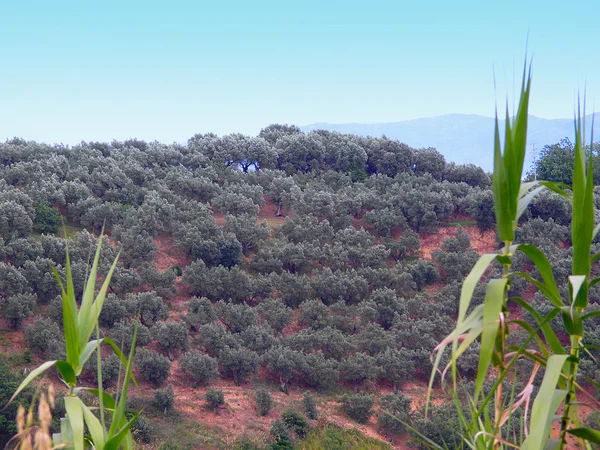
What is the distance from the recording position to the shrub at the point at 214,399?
595 inches

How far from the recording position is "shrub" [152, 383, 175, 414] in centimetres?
1455

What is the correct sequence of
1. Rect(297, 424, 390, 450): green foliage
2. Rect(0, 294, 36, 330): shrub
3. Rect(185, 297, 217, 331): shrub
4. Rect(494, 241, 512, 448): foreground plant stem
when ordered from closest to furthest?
Rect(494, 241, 512, 448): foreground plant stem → Rect(297, 424, 390, 450): green foliage → Rect(0, 294, 36, 330): shrub → Rect(185, 297, 217, 331): shrub

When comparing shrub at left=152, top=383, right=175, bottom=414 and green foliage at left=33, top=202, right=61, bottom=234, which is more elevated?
green foliage at left=33, top=202, right=61, bottom=234

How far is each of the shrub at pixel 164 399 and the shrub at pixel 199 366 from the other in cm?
166

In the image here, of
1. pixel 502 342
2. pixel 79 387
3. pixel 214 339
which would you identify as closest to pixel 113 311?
pixel 214 339

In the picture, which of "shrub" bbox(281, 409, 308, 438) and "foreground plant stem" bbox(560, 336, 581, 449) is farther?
"shrub" bbox(281, 409, 308, 438)

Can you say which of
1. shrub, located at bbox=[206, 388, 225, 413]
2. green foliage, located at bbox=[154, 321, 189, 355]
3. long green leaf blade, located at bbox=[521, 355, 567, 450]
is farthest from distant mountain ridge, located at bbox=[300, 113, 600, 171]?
long green leaf blade, located at bbox=[521, 355, 567, 450]

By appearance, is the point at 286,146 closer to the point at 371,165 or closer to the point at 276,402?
the point at 371,165

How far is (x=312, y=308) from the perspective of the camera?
2055 cm

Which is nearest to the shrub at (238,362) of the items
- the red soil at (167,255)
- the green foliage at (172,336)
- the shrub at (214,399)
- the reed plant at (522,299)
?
the green foliage at (172,336)

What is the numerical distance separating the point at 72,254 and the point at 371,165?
19.6 meters

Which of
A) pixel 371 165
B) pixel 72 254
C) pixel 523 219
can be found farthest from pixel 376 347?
pixel 371 165

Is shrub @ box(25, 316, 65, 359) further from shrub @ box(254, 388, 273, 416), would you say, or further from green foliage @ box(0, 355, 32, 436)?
shrub @ box(254, 388, 273, 416)

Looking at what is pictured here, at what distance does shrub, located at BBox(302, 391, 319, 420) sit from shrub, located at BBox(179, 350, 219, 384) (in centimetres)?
266
